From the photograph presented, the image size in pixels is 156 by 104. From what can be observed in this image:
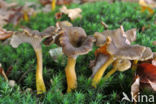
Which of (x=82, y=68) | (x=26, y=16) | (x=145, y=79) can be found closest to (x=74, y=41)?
(x=82, y=68)

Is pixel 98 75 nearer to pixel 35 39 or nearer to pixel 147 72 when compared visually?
pixel 147 72

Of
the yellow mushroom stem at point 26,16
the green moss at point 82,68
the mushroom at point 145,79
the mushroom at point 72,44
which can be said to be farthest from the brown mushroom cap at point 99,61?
the yellow mushroom stem at point 26,16

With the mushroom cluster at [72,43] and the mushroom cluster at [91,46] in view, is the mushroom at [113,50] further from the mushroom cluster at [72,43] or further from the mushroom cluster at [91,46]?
the mushroom cluster at [72,43]

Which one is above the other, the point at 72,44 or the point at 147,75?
the point at 72,44

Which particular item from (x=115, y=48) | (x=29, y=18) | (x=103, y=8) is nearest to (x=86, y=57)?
(x=115, y=48)

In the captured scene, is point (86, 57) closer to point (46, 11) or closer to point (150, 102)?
point (150, 102)

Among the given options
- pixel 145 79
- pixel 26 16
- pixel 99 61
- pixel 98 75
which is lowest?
pixel 145 79
